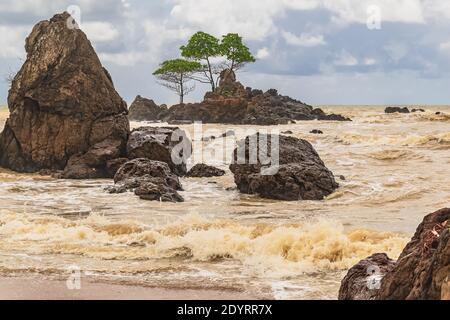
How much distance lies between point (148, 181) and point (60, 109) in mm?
6820

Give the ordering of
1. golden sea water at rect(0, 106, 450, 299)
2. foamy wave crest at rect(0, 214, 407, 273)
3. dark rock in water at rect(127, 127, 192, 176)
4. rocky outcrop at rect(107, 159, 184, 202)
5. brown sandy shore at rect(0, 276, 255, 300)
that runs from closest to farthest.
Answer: brown sandy shore at rect(0, 276, 255, 300), golden sea water at rect(0, 106, 450, 299), foamy wave crest at rect(0, 214, 407, 273), rocky outcrop at rect(107, 159, 184, 202), dark rock in water at rect(127, 127, 192, 176)

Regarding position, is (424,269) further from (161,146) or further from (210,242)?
(161,146)

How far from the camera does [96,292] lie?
301 inches

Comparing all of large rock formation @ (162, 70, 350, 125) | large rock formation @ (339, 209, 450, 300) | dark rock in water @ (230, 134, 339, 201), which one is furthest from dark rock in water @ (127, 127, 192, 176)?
large rock formation @ (162, 70, 350, 125)

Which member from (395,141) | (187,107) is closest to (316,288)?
(395,141)

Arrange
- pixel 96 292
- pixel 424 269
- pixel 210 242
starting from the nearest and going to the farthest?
pixel 424 269
pixel 96 292
pixel 210 242

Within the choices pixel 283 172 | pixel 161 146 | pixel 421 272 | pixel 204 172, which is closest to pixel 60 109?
pixel 161 146

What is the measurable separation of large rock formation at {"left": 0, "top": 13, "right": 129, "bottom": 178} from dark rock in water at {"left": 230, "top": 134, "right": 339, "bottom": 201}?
525cm

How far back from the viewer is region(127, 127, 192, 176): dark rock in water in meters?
20.3

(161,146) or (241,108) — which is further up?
(241,108)

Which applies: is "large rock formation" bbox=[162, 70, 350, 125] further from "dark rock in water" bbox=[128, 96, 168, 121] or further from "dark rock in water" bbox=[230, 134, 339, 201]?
"dark rock in water" bbox=[230, 134, 339, 201]

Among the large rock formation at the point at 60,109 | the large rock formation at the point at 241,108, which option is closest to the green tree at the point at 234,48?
the large rock formation at the point at 241,108

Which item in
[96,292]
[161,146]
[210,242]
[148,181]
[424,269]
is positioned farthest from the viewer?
[161,146]
